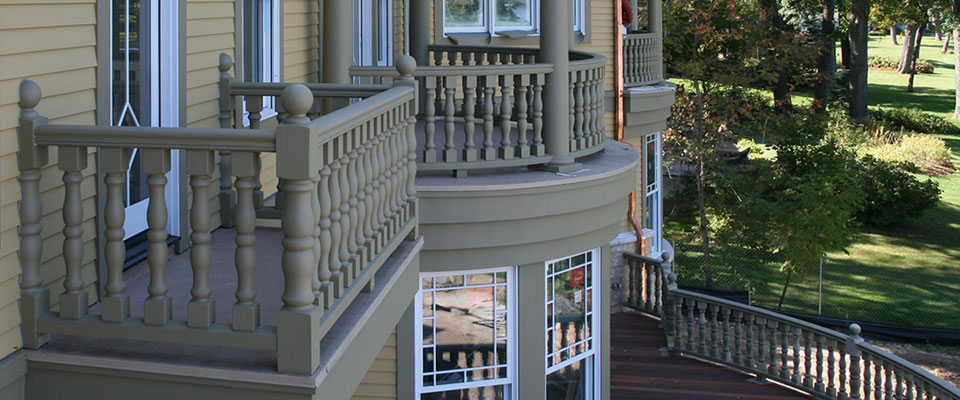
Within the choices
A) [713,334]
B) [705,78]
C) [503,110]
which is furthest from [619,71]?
[503,110]

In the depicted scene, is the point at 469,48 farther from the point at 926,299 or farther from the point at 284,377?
the point at 926,299

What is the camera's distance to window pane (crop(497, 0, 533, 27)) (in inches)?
561

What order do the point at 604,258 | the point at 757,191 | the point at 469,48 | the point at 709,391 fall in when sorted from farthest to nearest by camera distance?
the point at 757,191
the point at 709,391
the point at 469,48
the point at 604,258

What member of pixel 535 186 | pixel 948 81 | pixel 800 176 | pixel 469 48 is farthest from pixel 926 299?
pixel 948 81

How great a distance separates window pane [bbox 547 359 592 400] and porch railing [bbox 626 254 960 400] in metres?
3.89

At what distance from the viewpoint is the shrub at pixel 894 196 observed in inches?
1079

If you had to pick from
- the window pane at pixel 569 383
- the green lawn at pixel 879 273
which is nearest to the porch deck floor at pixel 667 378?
the window pane at pixel 569 383

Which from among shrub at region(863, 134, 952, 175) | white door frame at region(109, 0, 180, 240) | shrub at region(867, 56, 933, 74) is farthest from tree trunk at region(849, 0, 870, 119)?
white door frame at region(109, 0, 180, 240)

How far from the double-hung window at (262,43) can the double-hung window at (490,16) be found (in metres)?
5.57

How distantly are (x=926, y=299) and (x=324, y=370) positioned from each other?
2056 centimetres

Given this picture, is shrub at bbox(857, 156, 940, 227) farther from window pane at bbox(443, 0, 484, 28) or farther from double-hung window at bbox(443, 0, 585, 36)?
window pane at bbox(443, 0, 484, 28)

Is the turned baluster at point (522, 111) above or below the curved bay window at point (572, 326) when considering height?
above

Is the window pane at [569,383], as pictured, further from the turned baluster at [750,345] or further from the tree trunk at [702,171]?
the tree trunk at [702,171]

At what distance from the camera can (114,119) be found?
5469 mm
